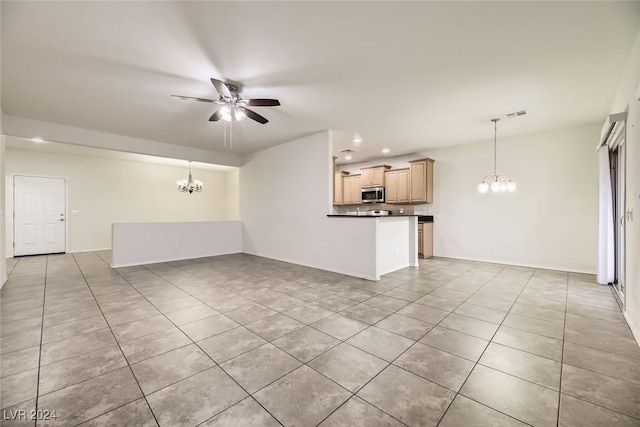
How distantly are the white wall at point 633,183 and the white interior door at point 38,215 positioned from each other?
35.9ft

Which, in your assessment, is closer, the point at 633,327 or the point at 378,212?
the point at 633,327

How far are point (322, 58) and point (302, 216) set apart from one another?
3376 mm

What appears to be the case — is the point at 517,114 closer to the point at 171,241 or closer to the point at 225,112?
the point at 225,112


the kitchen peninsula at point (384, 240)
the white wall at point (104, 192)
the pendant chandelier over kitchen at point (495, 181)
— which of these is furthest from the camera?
the white wall at point (104, 192)

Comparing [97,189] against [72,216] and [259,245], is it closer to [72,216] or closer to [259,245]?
[72,216]

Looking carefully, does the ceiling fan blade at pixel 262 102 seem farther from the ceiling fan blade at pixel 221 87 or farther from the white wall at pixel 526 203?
the white wall at pixel 526 203

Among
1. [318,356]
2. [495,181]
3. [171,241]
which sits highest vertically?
[495,181]

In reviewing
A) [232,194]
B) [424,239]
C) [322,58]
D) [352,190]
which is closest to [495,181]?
[424,239]

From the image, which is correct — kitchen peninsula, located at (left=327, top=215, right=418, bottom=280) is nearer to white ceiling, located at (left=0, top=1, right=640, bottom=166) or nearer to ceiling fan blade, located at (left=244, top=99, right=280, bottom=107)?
white ceiling, located at (left=0, top=1, right=640, bottom=166)

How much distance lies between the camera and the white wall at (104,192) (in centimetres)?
660

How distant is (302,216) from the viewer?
5527mm

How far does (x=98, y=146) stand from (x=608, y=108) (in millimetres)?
8849

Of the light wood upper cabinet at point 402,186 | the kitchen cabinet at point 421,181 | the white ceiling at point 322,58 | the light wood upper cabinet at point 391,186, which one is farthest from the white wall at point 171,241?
the kitchen cabinet at point 421,181

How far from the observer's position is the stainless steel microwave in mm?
6977
